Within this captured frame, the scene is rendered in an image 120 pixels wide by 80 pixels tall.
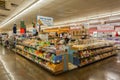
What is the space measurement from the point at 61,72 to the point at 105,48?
432cm

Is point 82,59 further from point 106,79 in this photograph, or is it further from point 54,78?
point 54,78

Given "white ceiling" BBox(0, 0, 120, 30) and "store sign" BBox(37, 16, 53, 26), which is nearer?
"store sign" BBox(37, 16, 53, 26)

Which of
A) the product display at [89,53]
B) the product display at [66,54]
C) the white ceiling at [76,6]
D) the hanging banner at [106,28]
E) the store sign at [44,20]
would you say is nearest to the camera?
the product display at [66,54]

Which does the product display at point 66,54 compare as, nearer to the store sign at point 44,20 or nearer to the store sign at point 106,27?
the store sign at point 44,20

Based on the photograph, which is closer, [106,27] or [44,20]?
[44,20]

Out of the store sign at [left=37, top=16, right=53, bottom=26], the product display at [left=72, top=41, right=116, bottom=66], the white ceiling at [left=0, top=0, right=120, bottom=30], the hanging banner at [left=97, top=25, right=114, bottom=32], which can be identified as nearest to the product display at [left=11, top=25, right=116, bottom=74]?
the product display at [left=72, top=41, right=116, bottom=66]

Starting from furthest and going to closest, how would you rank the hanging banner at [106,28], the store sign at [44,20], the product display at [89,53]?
the hanging banner at [106,28] < the store sign at [44,20] < the product display at [89,53]

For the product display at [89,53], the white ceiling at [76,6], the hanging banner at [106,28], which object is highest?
the white ceiling at [76,6]

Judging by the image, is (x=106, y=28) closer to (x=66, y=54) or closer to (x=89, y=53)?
(x=89, y=53)

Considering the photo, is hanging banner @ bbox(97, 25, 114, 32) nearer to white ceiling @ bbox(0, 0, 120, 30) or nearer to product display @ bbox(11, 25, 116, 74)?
white ceiling @ bbox(0, 0, 120, 30)

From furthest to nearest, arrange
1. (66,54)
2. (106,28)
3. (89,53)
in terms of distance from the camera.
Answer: (106,28)
(89,53)
(66,54)

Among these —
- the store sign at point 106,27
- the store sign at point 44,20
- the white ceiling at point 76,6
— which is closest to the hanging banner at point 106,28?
the store sign at point 106,27

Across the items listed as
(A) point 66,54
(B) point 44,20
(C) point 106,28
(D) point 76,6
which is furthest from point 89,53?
(C) point 106,28

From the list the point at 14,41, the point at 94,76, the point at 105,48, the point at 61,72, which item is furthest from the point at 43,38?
the point at 14,41
